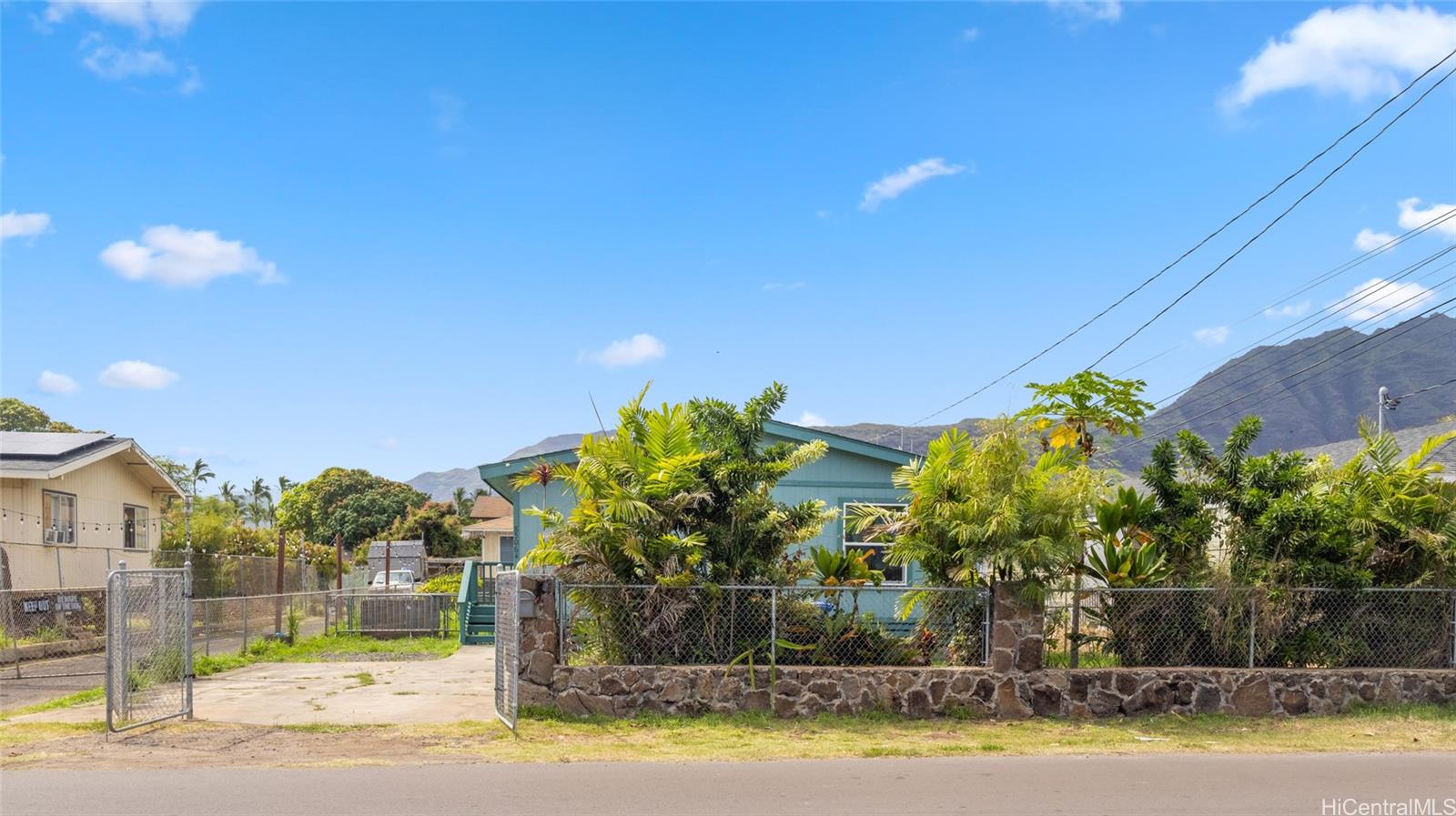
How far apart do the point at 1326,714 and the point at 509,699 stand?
845 centimetres

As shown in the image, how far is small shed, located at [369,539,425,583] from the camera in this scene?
43969 mm

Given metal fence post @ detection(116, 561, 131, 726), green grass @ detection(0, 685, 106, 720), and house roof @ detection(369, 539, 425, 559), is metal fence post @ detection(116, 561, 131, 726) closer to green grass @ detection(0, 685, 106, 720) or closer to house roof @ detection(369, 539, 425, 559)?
green grass @ detection(0, 685, 106, 720)

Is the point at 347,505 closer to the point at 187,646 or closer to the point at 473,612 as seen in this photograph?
the point at 473,612

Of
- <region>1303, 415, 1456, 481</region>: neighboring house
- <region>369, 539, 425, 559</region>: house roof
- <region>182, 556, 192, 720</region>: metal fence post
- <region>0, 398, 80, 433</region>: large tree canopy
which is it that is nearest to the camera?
<region>182, 556, 192, 720</region>: metal fence post

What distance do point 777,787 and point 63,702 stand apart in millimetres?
9309

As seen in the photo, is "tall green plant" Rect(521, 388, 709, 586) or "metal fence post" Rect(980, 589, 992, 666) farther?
"metal fence post" Rect(980, 589, 992, 666)

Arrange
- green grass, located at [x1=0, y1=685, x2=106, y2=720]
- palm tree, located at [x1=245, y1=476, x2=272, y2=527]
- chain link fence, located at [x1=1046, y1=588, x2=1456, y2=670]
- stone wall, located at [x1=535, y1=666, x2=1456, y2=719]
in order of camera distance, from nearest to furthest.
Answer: stone wall, located at [x1=535, y1=666, x2=1456, y2=719] → chain link fence, located at [x1=1046, y1=588, x2=1456, y2=670] → green grass, located at [x1=0, y1=685, x2=106, y2=720] → palm tree, located at [x1=245, y1=476, x2=272, y2=527]

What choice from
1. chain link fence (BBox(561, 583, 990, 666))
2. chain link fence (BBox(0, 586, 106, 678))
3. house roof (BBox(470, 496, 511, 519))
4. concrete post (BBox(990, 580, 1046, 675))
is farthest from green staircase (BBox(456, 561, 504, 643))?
house roof (BBox(470, 496, 511, 519))

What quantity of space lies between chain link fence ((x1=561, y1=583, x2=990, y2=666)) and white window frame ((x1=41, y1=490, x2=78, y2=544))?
16700 mm

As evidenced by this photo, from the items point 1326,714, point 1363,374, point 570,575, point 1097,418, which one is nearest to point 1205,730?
point 1326,714

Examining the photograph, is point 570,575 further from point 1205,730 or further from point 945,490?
point 1205,730

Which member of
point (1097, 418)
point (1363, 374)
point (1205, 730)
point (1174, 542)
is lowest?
point (1205, 730)

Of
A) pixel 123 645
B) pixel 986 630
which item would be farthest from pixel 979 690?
pixel 123 645

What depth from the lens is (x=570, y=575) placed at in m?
12.3
